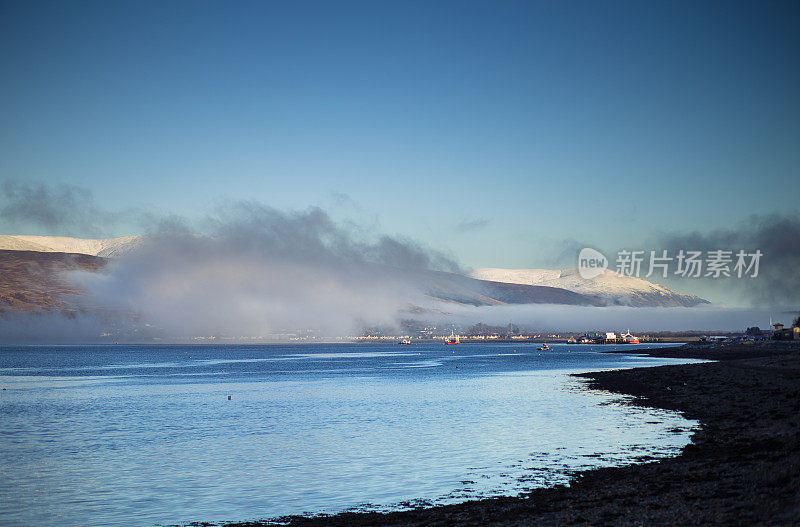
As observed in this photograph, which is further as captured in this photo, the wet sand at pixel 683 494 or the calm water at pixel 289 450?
the calm water at pixel 289 450

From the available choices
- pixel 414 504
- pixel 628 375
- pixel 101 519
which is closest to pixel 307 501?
pixel 414 504

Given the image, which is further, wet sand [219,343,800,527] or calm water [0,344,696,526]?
calm water [0,344,696,526]

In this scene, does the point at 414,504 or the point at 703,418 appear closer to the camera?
the point at 414,504

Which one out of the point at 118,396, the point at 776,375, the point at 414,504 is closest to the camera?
the point at 414,504

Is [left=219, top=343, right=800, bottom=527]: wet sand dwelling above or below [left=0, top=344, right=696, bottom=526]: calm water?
above

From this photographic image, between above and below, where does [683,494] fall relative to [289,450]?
above

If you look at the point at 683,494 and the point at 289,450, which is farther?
the point at 289,450

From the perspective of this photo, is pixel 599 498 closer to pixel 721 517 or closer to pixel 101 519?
pixel 721 517

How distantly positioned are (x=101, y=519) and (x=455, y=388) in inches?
2757

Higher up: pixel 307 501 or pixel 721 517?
pixel 721 517

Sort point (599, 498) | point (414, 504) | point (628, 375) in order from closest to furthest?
point (599, 498) → point (414, 504) → point (628, 375)

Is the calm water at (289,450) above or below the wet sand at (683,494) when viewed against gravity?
below

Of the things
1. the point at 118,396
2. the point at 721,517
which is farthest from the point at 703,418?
the point at 118,396

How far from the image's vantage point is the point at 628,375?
99625 millimetres
